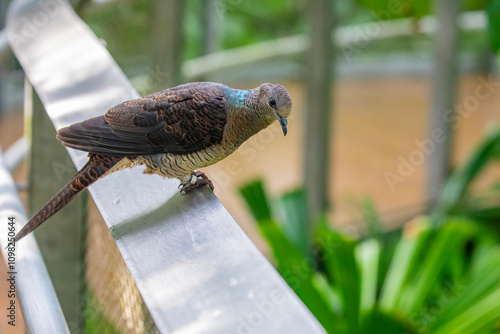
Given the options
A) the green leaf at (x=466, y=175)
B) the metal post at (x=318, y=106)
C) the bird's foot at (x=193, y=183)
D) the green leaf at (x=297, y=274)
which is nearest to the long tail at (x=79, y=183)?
the bird's foot at (x=193, y=183)

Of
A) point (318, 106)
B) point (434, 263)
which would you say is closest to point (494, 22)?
point (434, 263)

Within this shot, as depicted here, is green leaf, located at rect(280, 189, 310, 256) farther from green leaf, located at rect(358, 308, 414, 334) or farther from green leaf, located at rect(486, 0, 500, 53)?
green leaf, located at rect(486, 0, 500, 53)

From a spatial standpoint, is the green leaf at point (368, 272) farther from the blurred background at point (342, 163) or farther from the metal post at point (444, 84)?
the metal post at point (444, 84)

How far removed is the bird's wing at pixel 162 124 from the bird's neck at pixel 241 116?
19mm

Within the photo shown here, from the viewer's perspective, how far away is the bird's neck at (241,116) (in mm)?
1412

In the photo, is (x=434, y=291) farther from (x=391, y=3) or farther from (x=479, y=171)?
(x=391, y=3)

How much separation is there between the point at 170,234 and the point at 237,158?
464 centimetres

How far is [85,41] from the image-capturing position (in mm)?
1424

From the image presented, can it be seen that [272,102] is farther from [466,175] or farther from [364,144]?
[364,144]

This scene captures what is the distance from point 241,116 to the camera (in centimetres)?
142

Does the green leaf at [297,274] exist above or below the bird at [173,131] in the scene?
below

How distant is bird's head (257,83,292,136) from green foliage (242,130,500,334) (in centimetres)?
107

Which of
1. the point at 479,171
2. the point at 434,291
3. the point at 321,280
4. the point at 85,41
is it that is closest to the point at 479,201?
the point at 479,171

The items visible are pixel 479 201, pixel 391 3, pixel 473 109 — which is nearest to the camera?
pixel 391 3
